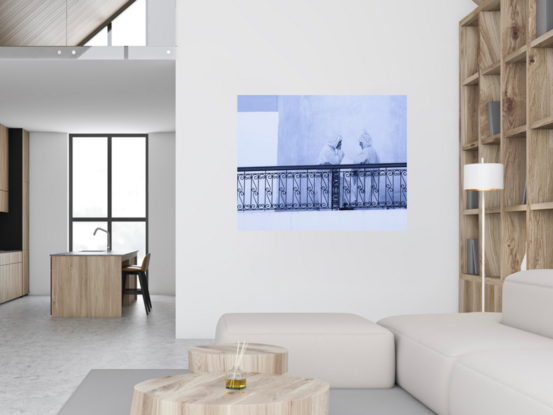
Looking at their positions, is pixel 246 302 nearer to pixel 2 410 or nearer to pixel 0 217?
pixel 2 410

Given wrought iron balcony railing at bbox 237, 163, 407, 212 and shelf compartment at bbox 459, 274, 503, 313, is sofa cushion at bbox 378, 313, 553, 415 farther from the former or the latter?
wrought iron balcony railing at bbox 237, 163, 407, 212

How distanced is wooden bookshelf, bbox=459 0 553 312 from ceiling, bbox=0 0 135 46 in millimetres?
3809

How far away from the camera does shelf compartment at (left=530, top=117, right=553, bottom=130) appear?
384 cm

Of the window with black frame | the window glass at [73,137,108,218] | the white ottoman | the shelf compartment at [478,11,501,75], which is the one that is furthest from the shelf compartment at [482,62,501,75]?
the window glass at [73,137,108,218]

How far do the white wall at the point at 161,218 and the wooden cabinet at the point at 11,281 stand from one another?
1.99 m

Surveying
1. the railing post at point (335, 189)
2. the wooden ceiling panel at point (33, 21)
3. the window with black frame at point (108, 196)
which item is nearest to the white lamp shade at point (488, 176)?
the railing post at point (335, 189)

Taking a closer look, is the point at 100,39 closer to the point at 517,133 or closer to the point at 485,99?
the point at 485,99

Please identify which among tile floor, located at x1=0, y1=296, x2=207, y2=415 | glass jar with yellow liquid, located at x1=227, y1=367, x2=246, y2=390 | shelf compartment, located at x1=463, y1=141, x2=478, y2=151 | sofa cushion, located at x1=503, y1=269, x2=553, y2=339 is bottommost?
tile floor, located at x1=0, y1=296, x2=207, y2=415

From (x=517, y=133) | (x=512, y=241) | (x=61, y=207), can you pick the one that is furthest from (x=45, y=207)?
(x=517, y=133)

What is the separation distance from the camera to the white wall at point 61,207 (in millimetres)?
9312

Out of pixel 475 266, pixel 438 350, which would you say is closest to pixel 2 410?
pixel 438 350

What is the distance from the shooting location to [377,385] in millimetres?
2449

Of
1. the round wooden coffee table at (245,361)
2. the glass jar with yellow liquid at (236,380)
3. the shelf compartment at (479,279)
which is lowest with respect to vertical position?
the shelf compartment at (479,279)

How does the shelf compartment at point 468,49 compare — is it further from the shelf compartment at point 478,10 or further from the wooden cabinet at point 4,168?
the wooden cabinet at point 4,168
